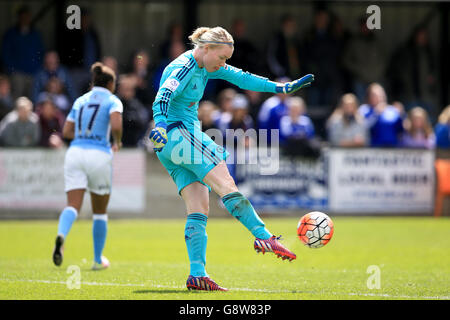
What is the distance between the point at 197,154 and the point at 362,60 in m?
13.7

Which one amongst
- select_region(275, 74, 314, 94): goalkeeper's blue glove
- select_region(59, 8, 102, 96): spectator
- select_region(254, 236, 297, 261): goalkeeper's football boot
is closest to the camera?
select_region(254, 236, 297, 261): goalkeeper's football boot

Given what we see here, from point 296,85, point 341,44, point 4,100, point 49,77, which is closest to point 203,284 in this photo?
point 296,85

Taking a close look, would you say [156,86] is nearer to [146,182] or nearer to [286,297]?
[146,182]

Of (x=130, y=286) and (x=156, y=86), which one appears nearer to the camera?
(x=130, y=286)

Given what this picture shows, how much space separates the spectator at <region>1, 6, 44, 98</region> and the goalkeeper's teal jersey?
1161 cm

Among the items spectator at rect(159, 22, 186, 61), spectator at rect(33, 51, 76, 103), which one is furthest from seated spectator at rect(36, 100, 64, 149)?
spectator at rect(159, 22, 186, 61)

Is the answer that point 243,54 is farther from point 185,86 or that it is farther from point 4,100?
point 185,86

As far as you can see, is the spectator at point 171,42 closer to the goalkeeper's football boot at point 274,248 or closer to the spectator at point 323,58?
the spectator at point 323,58

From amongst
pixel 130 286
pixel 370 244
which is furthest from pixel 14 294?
pixel 370 244

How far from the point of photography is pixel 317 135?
2033cm

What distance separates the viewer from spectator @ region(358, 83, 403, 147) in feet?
59.8

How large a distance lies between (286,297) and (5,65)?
13.4m

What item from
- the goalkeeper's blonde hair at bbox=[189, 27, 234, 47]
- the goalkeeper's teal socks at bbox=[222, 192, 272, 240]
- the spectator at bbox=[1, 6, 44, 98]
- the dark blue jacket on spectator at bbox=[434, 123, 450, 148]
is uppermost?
the spectator at bbox=[1, 6, 44, 98]

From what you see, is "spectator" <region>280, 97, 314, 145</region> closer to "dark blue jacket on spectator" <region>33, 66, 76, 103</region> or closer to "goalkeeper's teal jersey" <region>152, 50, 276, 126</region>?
"dark blue jacket on spectator" <region>33, 66, 76, 103</region>
